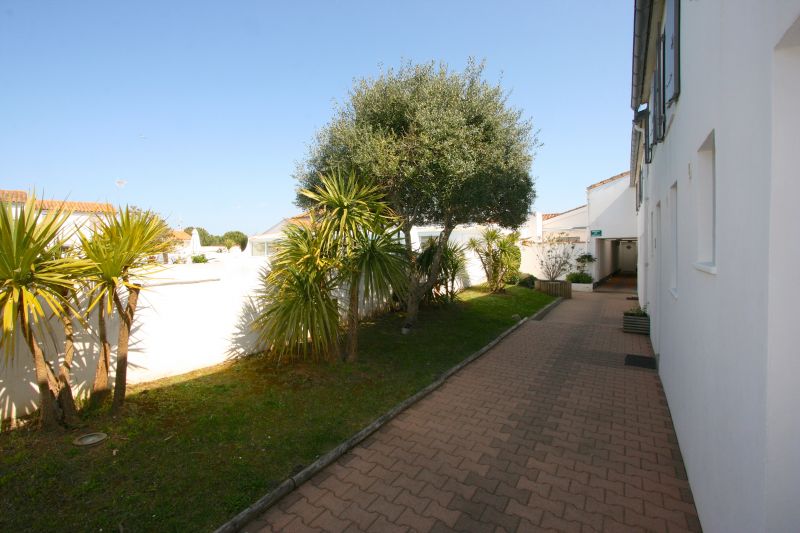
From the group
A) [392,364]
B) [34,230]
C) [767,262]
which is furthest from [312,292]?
[767,262]

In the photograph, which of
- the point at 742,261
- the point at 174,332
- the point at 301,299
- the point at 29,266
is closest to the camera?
the point at 742,261

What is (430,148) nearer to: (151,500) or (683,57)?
(683,57)

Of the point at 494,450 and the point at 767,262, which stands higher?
the point at 767,262

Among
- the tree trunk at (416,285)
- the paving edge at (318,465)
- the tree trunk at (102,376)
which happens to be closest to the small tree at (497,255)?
the tree trunk at (416,285)

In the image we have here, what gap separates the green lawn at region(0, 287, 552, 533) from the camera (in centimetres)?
307

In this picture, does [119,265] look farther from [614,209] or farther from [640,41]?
[614,209]

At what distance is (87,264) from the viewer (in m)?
3.98

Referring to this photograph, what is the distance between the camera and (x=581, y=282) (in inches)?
787

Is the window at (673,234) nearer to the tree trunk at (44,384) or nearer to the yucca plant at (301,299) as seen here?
the yucca plant at (301,299)

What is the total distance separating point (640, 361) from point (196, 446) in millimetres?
7799

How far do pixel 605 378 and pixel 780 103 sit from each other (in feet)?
20.0

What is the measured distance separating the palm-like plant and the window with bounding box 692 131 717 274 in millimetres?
5649

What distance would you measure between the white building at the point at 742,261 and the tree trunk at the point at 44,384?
5551 millimetres

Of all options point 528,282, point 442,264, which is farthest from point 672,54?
point 528,282
